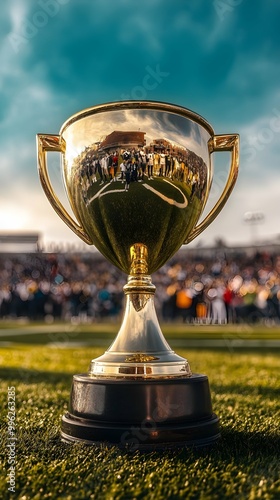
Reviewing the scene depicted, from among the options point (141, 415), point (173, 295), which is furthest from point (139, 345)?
point (173, 295)

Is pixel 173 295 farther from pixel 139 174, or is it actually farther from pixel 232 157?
pixel 139 174

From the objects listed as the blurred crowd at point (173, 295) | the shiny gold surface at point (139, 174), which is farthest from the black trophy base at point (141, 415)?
the blurred crowd at point (173, 295)

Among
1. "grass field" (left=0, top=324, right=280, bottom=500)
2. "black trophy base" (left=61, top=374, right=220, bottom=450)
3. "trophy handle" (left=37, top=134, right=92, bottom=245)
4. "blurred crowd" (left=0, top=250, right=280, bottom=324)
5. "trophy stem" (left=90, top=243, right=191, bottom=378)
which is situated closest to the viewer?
"grass field" (left=0, top=324, right=280, bottom=500)

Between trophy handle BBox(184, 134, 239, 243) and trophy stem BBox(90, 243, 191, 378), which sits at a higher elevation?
trophy handle BBox(184, 134, 239, 243)

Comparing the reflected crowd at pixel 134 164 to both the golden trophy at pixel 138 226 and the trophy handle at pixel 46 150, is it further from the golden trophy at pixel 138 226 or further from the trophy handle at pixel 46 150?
the trophy handle at pixel 46 150

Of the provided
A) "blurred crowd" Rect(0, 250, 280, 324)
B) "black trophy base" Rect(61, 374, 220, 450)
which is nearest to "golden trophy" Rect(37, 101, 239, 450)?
"black trophy base" Rect(61, 374, 220, 450)

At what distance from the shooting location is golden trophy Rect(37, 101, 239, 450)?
70.7 inches

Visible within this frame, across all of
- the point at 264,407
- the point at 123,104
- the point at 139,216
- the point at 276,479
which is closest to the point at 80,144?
the point at 123,104

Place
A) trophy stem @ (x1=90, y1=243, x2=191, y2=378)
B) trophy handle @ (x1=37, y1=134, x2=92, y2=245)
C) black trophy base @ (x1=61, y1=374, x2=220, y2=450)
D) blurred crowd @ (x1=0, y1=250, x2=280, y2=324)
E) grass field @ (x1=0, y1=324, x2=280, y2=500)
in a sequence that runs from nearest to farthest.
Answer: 1. grass field @ (x1=0, y1=324, x2=280, y2=500)
2. black trophy base @ (x1=61, y1=374, x2=220, y2=450)
3. trophy stem @ (x1=90, y1=243, x2=191, y2=378)
4. trophy handle @ (x1=37, y1=134, x2=92, y2=245)
5. blurred crowd @ (x1=0, y1=250, x2=280, y2=324)

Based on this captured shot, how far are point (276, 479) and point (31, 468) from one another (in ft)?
2.40

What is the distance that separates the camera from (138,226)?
2029 millimetres

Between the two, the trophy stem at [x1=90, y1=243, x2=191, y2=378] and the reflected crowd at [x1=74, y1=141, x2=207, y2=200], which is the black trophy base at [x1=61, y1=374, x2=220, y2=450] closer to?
the trophy stem at [x1=90, y1=243, x2=191, y2=378]

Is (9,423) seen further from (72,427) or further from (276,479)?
(276,479)

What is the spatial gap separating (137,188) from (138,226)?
15 cm
